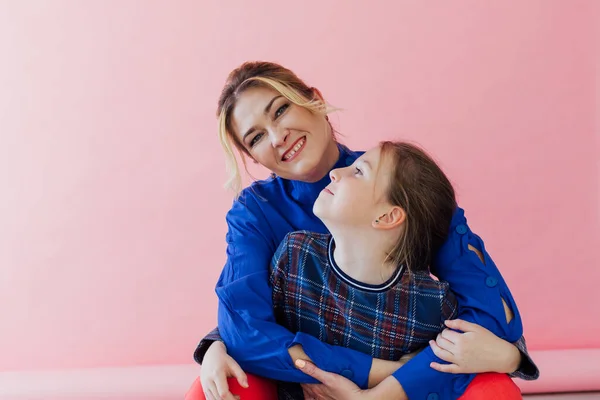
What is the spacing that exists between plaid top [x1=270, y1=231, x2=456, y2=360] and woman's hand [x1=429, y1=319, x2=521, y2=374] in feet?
0.19

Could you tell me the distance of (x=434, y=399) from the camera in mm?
1633

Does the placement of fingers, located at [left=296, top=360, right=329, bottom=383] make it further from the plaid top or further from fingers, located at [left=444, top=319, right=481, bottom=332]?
fingers, located at [left=444, top=319, right=481, bottom=332]

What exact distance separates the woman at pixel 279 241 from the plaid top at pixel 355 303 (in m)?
0.04

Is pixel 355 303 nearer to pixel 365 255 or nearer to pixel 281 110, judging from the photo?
pixel 365 255

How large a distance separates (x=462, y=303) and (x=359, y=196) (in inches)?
14.7

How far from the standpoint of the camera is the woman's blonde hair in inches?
72.6

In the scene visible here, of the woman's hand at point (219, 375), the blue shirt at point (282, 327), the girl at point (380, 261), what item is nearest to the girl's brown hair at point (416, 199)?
the girl at point (380, 261)

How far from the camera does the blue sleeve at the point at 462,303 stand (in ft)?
5.34

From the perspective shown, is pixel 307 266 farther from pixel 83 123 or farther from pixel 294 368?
pixel 83 123

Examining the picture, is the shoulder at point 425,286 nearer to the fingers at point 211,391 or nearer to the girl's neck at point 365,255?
the girl's neck at point 365,255

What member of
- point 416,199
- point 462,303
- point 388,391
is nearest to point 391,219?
point 416,199

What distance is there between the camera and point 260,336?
5.46ft

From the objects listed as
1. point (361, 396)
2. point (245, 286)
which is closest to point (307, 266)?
point (245, 286)

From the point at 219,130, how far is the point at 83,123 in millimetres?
1133
